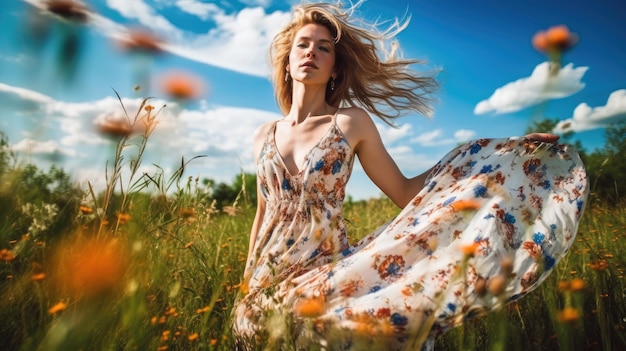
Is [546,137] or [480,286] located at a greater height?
[546,137]

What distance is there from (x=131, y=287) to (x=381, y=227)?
5.63ft

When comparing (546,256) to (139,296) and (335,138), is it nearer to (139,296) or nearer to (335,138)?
(335,138)

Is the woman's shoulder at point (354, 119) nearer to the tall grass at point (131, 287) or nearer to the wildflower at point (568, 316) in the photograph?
the tall grass at point (131, 287)

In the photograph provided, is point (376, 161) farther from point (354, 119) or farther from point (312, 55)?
point (312, 55)

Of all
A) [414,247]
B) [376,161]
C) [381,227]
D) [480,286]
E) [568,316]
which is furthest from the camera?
[376,161]

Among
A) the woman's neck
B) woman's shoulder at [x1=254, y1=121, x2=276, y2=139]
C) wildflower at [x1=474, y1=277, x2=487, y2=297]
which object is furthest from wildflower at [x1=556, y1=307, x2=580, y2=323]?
woman's shoulder at [x1=254, y1=121, x2=276, y2=139]

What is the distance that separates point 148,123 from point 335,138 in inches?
52.4

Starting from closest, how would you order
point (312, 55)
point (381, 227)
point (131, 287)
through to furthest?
1. point (131, 287)
2. point (381, 227)
3. point (312, 55)

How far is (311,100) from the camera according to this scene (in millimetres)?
2961

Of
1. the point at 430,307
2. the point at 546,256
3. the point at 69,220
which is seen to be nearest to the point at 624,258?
the point at 546,256

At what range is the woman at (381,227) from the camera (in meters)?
1.71

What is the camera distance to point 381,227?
2502 mm

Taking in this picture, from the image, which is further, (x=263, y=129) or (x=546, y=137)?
(x=263, y=129)

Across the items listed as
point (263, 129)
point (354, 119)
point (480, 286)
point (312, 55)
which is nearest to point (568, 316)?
point (480, 286)
